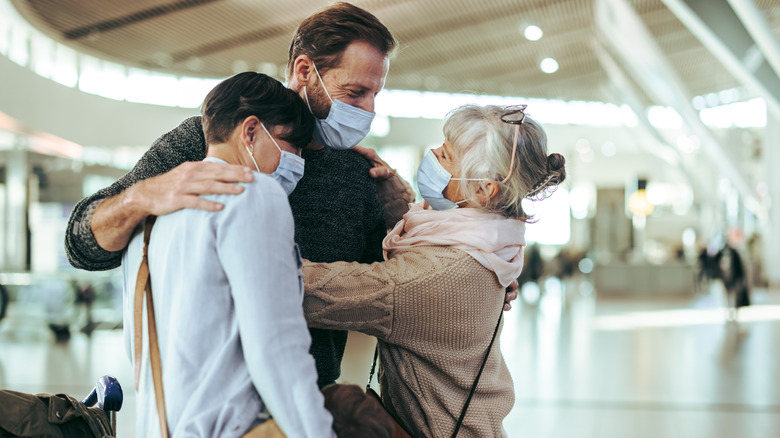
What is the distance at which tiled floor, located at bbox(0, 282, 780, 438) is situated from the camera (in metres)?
5.47

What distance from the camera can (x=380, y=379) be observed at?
1.82 meters

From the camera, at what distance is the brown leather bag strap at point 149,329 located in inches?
51.2

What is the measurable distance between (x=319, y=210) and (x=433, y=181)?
31cm

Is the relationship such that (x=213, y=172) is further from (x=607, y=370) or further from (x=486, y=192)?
(x=607, y=370)

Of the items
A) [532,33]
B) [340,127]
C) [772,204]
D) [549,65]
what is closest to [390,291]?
[340,127]

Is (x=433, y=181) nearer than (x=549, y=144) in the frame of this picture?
Yes

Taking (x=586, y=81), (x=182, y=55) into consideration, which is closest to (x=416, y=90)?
(x=586, y=81)

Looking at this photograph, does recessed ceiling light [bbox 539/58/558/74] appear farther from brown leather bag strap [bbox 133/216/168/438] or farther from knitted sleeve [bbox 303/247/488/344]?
brown leather bag strap [bbox 133/216/168/438]

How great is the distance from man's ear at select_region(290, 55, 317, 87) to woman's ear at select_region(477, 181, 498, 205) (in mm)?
560

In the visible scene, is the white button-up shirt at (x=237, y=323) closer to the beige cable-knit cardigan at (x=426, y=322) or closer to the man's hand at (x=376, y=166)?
the beige cable-knit cardigan at (x=426, y=322)

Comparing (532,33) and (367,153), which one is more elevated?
(532,33)

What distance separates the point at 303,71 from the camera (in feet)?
6.38

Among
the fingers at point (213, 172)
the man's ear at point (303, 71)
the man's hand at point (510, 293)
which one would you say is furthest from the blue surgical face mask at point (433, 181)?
the fingers at point (213, 172)

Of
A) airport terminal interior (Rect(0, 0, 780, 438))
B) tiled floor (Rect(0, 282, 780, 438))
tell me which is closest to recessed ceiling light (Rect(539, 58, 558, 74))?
airport terminal interior (Rect(0, 0, 780, 438))
